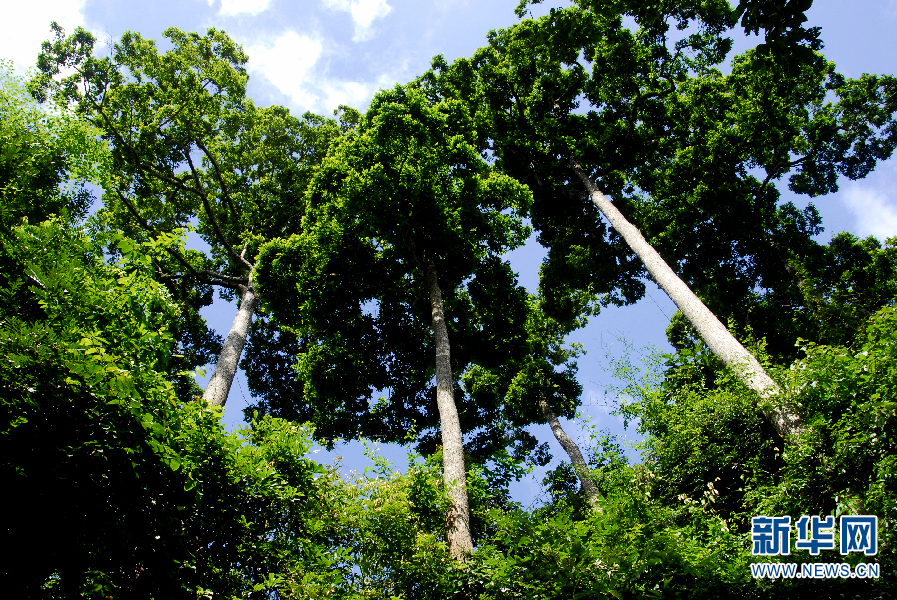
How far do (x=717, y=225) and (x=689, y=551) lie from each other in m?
12.4

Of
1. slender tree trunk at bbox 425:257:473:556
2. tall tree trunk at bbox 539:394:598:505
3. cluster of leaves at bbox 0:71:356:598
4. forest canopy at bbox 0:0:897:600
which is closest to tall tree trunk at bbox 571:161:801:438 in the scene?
forest canopy at bbox 0:0:897:600

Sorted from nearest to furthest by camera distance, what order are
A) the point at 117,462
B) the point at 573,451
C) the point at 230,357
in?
the point at 117,462 → the point at 230,357 → the point at 573,451

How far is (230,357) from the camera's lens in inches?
447

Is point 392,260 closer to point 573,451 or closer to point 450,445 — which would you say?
point 450,445

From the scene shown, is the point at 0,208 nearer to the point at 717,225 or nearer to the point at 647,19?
the point at 647,19

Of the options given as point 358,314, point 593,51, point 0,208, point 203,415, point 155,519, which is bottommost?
point 155,519

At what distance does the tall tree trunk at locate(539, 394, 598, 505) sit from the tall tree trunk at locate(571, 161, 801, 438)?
17.5 feet

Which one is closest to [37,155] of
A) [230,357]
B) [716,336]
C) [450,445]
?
[230,357]

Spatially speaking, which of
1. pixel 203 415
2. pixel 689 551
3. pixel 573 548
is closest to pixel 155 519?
pixel 203 415

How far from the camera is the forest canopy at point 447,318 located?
14.4 ft

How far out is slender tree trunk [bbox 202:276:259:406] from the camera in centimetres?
1043

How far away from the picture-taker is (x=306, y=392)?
469 inches

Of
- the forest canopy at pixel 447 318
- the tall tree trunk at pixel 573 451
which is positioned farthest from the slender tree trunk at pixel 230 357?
the tall tree trunk at pixel 573 451

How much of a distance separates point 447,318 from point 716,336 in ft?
19.4
